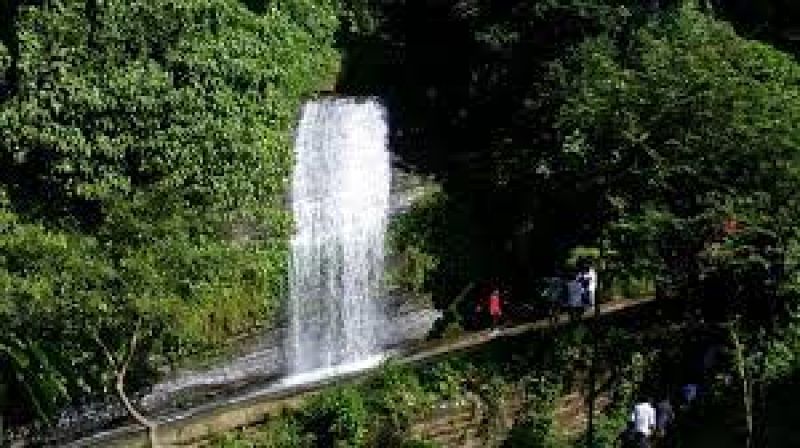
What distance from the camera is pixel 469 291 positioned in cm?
2255

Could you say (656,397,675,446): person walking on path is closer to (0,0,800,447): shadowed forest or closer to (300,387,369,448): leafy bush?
(0,0,800,447): shadowed forest

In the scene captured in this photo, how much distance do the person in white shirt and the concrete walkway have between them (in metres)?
2.04

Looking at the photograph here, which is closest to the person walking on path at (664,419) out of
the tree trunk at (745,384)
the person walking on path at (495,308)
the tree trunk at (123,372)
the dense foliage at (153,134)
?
the tree trunk at (745,384)

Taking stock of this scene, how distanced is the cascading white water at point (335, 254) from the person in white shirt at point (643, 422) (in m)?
5.18

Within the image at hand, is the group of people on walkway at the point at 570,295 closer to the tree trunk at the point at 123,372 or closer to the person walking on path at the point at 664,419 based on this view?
the person walking on path at the point at 664,419

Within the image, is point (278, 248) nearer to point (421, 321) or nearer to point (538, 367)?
point (421, 321)

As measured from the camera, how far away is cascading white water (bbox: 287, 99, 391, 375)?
72.9 ft

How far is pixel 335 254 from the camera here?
73.2 feet

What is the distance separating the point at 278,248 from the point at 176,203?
3.70 metres

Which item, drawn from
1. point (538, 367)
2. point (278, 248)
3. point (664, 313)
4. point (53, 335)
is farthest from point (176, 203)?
point (664, 313)

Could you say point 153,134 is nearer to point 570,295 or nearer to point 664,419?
point 570,295

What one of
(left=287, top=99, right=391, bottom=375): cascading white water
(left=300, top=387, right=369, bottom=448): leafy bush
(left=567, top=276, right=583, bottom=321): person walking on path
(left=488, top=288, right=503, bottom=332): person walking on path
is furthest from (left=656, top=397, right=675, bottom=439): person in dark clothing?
(left=287, top=99, right=391, bottom=375): cascading white water

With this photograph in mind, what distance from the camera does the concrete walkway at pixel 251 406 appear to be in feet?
61.2

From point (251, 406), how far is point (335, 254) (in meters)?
3.98
